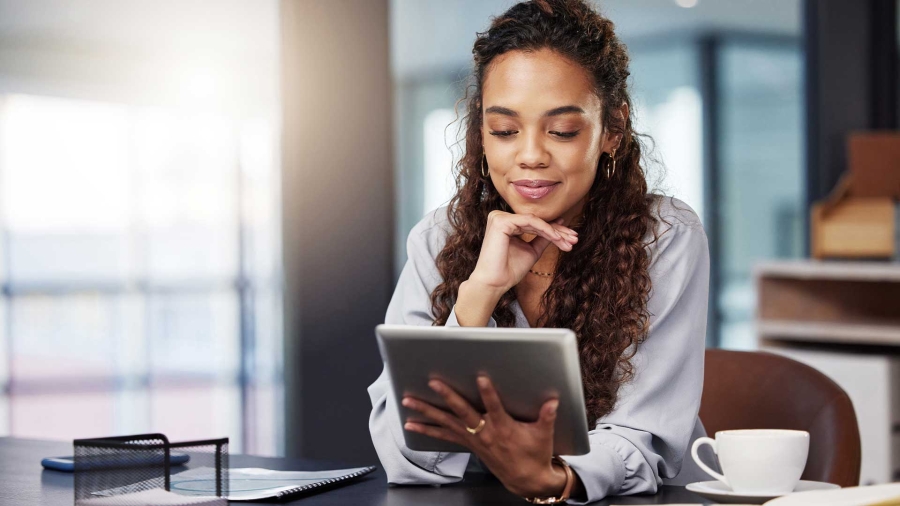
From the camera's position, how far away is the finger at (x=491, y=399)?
0.93 metres

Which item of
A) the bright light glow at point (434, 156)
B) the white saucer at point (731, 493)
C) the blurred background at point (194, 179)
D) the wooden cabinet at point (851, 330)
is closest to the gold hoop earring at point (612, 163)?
the white saucer at point (731, 493)

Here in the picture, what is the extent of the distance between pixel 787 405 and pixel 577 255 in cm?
39

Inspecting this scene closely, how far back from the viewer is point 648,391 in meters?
1.27

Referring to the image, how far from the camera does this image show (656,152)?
1.62m

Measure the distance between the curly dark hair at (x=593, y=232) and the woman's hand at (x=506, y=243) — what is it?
0.10 m

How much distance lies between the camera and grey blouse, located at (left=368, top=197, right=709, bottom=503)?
1.15 m

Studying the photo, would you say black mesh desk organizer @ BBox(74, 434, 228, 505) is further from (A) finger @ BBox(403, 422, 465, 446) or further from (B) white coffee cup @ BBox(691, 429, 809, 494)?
(B) white coffee cup @ BBox(691, 429, 809, 494)

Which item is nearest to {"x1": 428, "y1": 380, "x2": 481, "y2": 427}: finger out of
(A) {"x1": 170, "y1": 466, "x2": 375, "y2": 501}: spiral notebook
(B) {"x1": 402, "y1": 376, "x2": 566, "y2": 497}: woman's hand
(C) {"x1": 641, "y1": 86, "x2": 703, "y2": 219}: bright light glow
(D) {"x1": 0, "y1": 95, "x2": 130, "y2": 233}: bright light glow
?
(B) {"x1": 402, "y1": 376, "x2": 566, "y2": 497}: woman's hand

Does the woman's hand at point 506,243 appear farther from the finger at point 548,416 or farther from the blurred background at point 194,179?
the blurred background at point 194,179

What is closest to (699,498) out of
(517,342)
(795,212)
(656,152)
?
(517,342)

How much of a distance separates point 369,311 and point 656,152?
105 centimetres

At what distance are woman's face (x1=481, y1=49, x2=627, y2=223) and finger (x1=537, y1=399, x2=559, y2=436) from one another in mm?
469

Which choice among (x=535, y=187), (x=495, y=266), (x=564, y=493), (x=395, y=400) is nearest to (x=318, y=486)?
(x=395, y=400)

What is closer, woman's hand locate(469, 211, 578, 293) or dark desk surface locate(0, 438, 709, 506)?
dark desk surface locate(0, 438, 709, 506)
